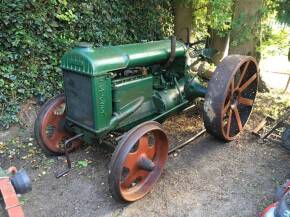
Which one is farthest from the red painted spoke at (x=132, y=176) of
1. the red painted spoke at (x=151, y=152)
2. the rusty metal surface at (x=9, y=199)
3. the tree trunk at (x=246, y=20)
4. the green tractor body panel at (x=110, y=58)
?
the tree trunk at (x=246, y=20)

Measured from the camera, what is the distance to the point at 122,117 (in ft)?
10.6

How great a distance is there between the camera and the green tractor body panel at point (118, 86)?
2939 millimetres

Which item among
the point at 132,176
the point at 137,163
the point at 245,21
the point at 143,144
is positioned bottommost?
the point at 132,176

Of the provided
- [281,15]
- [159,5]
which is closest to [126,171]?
[281,15]

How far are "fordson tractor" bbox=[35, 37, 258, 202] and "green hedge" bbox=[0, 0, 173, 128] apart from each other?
3.42 feet

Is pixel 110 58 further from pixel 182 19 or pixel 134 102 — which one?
pixel 182 19

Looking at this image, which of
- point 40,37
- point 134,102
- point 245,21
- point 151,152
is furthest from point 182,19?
point 151,152

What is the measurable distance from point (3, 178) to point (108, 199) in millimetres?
1406

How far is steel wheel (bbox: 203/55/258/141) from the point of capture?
3.39 metres

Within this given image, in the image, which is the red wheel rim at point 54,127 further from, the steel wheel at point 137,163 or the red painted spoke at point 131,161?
the red painted spoke at point 131,161

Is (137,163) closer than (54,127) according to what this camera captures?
Yes

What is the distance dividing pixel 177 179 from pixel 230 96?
1.18 meters

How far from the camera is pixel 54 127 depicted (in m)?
3.51

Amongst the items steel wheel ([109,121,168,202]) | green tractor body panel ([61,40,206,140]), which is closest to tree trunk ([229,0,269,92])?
green tractor body panel ([61,40,206,140])
